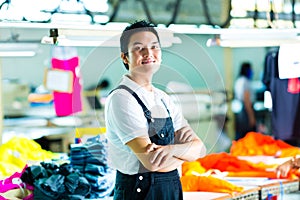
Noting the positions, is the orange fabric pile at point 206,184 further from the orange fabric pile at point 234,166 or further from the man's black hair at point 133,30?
the man's black hair at point 133,30

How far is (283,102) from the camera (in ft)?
19.4

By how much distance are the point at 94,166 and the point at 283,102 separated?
2498 millimetres

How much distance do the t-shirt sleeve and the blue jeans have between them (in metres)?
0.18

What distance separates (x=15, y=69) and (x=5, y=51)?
2.66 meters

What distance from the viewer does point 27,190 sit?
382 cm

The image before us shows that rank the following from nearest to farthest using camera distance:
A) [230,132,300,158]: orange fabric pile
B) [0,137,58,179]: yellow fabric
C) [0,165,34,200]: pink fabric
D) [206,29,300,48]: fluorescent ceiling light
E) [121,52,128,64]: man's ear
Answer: [121,52,128,64]: man's ear
[0,165,34,200]: pink fabric
[0,137,58,179]: yellow fabric
[206,29,300,48]: fluorescent ceiling light
[230,132,300,158]: orange fabric pile

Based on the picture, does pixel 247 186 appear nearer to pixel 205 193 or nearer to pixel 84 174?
pixel 205 193

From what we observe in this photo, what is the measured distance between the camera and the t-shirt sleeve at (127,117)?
2.91m

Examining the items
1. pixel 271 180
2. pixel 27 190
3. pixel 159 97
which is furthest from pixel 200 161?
pixel 159 97

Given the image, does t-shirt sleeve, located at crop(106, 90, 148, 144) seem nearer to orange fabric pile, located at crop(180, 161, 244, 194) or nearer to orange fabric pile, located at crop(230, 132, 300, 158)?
orange fabric pile, located at crop(180, 161, 244, 194)

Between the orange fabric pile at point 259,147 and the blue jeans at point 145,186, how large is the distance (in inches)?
92.1

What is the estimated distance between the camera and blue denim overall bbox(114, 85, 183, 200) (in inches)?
116

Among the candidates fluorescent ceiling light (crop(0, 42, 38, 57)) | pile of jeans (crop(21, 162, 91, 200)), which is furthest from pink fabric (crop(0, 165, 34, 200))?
fluorescent ceiling light (crop(0, 42, 38, 57))

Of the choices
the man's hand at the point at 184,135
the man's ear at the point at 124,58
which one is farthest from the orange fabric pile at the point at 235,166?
the man's ear at the point at 124,58
